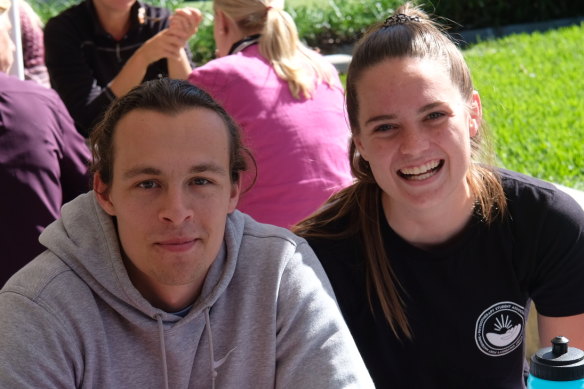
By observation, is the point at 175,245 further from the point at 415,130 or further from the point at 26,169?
the point at 26,169

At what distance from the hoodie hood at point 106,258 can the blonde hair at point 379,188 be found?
36 cm

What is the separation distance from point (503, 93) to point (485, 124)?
4.17m

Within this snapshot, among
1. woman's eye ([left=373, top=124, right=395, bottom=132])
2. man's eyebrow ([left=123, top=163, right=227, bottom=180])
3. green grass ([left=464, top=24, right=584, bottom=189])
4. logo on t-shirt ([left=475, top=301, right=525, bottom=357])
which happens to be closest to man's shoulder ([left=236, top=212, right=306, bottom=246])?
man's eyebrow ([left=123, top=163, right=227, bottom=180])

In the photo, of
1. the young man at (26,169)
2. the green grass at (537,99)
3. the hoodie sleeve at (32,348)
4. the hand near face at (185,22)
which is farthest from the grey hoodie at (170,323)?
the green grass at (537,99)

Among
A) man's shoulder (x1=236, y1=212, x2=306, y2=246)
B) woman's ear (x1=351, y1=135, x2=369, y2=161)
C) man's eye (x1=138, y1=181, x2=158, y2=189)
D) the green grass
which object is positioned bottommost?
the green grass

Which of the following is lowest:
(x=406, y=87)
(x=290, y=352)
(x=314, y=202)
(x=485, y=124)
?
(x=314, y=202)

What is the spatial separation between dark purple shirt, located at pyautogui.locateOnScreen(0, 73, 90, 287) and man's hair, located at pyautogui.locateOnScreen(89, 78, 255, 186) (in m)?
0.78

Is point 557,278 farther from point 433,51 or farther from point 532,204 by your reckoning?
point 433,51

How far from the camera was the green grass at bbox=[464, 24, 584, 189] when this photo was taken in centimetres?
525

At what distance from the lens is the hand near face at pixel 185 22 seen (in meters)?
3.72

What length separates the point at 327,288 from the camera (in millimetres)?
2049

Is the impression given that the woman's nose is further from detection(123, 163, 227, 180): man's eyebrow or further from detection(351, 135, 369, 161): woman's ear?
detection(123, 163, 227, 180): man's eyebrow

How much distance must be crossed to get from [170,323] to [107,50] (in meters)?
2.58

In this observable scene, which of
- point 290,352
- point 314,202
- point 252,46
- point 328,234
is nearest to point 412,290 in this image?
Result: point 328,234
